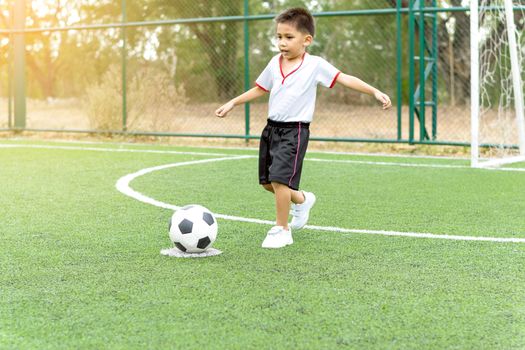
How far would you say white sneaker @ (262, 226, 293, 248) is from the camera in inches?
192

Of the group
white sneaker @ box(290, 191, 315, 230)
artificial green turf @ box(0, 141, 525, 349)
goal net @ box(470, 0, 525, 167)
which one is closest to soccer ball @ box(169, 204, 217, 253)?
artificial green turf @ box(0, 141, 525, 349)

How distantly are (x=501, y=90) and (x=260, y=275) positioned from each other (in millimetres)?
6396

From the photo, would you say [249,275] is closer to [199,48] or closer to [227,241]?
[227,241]

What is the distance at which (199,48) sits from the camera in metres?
17.3

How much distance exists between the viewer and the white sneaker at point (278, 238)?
16.0ft

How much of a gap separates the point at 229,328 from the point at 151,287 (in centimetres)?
76

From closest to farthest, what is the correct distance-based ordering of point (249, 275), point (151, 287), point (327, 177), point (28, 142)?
point (151, 287) < point (249, 275) < point (327, 177) < point (28, 142)

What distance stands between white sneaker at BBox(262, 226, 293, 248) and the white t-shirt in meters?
0.68

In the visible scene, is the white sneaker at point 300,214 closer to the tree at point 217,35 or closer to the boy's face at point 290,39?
the boy's face at point 290,39

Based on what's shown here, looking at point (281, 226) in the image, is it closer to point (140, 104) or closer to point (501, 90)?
point (501, 90)

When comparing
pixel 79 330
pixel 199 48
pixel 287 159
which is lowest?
pixel 79 330

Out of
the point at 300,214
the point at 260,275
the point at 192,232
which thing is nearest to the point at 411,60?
the point at 300,214

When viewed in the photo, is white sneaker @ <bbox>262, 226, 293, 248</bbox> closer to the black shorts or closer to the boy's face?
the black shorts

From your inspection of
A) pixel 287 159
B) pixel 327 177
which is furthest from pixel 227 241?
pixel 327 177
